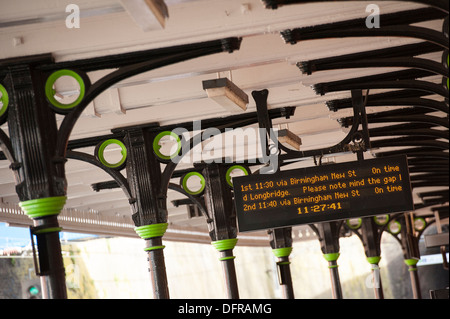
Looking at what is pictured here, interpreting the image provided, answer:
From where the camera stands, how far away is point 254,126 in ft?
35.8

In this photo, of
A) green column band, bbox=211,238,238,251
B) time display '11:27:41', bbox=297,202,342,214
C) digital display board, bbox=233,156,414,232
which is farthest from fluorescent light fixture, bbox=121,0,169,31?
green column band, bbox=211,238,238,251

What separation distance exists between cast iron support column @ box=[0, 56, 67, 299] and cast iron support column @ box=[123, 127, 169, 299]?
Result: 279 cm

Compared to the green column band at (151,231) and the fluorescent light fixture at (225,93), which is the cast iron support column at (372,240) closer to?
the green column band at (151,231)

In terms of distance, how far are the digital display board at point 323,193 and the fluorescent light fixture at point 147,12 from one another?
3.26 metres

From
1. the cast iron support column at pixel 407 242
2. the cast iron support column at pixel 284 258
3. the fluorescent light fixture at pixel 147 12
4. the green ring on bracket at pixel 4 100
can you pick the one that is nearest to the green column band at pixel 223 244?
the cast iron support column at pixel 284 258

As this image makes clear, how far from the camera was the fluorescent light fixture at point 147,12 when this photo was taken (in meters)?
4.97

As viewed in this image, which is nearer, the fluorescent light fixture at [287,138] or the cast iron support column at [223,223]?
the fluorescent light fixture at [287,138]

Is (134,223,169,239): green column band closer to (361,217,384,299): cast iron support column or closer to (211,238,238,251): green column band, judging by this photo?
(211,238,238,251): green column band

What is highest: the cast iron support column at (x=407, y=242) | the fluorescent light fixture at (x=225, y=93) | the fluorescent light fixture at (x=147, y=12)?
the fluorescent light fixture at (x=147, y=12)

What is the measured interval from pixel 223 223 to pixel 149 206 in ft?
9.13

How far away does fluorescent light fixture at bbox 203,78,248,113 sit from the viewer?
7496 millimetres

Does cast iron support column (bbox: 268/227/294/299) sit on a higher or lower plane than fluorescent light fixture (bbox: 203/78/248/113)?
lower

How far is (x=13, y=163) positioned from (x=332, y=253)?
12.4 m
